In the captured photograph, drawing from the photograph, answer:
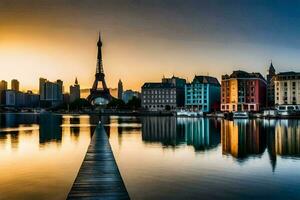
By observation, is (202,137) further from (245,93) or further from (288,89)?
(245,93)

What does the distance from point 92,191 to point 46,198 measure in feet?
15.4

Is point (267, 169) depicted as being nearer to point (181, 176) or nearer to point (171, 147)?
point (181, 176)

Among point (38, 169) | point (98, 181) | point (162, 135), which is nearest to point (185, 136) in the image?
point (162, 135)

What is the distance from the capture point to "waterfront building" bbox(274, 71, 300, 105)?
17501cm

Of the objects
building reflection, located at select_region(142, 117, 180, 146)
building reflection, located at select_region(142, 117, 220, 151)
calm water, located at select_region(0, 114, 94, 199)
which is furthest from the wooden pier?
building reflection, located at select_region(142, 117, 180, 146)

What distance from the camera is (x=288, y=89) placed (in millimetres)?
177250

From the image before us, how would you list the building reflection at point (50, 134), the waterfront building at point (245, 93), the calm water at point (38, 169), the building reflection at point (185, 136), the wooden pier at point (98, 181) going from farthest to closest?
1. the waterfront building at point (245, 93)
2. the building reflection at point (50, 134)
3. the building reflection at point (185, 136)
4. the calm water at point (38, 169)
5. the wooden pier at point (98, 181)

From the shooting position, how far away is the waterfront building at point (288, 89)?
175 m

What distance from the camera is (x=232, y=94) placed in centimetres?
19512

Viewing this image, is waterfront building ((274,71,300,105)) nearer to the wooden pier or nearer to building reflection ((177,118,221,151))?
building reflection ((177,118,221,151))

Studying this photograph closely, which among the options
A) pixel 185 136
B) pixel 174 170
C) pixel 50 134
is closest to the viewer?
pixel 174 170

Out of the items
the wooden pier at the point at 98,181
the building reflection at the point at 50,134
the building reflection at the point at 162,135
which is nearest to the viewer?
the wooden pier at the point at 98,181

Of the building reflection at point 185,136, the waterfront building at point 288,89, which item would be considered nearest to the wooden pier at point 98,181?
the building reflection at point 185,136

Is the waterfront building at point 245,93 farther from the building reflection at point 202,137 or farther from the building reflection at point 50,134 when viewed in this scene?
the building reflection at point 50,134
